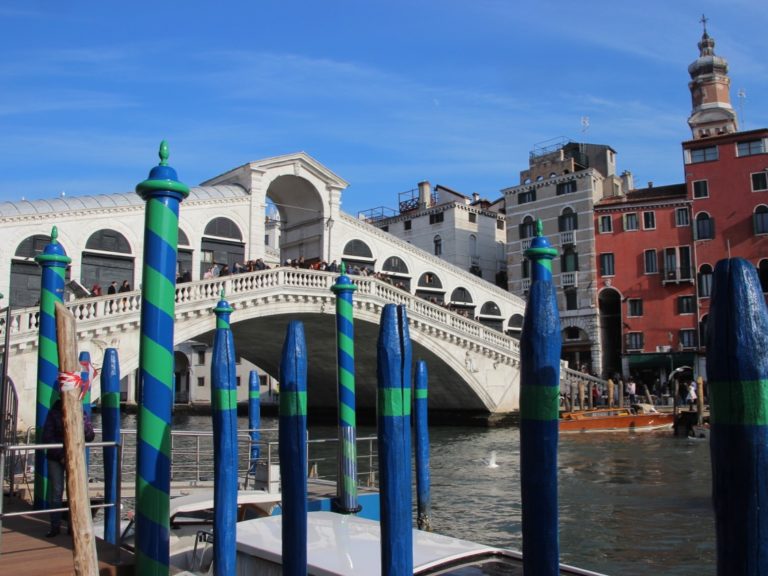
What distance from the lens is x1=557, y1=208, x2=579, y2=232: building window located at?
27922 millimetres

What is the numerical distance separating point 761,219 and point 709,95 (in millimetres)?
9014

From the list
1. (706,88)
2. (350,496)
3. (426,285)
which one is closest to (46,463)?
(350,496)

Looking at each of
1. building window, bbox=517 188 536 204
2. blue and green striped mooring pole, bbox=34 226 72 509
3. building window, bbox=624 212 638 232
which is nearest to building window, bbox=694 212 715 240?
building window, bbox=624 212 638 232

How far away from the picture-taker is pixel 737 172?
83.7ft

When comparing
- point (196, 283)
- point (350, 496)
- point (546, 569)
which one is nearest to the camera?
point (546, 569)

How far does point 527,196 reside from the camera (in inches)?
1163

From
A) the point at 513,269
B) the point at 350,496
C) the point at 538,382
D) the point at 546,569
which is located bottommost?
the point at 350,496

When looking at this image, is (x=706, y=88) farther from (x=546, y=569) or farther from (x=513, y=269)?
(x=546, y=569)

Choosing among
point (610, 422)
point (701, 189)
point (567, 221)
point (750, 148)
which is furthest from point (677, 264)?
point (610, 422)

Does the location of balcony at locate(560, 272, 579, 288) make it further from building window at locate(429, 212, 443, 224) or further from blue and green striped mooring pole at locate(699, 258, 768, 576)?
blue and green striped mooring pole at locate(699, 258, 768, 576)

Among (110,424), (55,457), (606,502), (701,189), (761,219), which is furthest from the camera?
(701,189)

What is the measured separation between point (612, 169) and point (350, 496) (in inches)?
1096

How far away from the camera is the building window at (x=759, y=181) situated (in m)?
25.1

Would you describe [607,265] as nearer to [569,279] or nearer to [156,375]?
[569,279]
